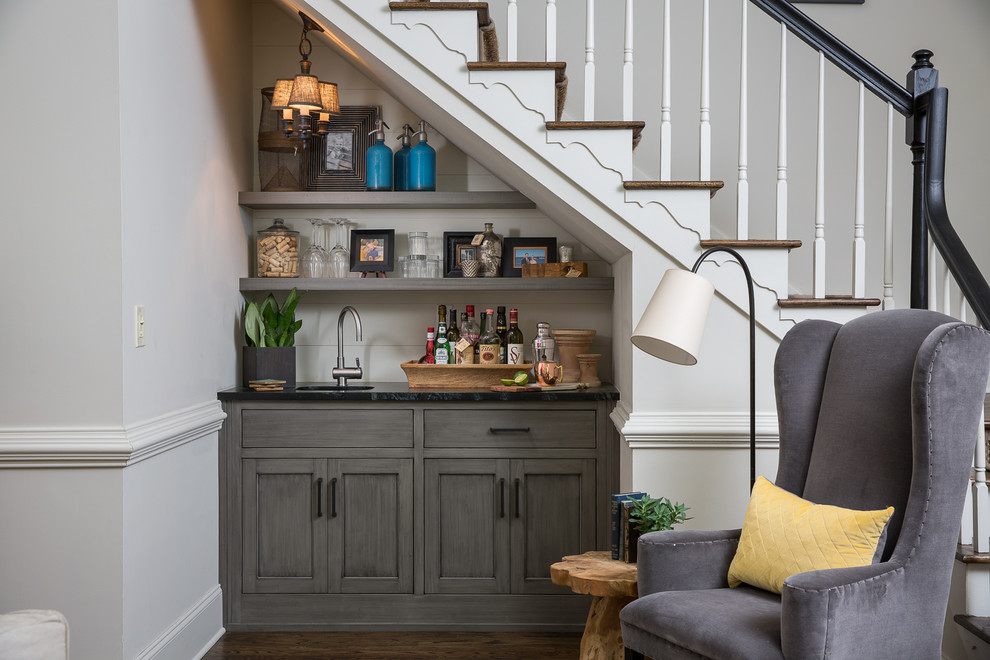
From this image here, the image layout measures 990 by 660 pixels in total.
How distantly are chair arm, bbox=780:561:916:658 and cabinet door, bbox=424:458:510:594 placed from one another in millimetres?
1482

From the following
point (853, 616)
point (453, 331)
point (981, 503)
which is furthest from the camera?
point (453, 331)

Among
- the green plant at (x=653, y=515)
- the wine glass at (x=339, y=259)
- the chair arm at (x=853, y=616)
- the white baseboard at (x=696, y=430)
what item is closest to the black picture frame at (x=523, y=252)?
the wine glass at (x=339, y=259)

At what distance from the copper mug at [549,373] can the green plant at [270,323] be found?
102 centimetres

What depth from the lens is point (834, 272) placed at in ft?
11.4

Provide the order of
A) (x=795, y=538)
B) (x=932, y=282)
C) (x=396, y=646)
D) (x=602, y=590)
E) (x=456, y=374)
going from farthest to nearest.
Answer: (x=456, y=374) → (x=396, y=646) → (x=932, y=282) → (x=602, y=590) → (x=795, y=538)

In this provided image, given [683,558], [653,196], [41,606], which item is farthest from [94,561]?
[653,196]

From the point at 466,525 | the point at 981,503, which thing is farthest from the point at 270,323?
the point at 981,503

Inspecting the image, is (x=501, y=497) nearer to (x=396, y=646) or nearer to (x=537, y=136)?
(x=396, y=646)

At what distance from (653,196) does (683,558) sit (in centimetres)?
117

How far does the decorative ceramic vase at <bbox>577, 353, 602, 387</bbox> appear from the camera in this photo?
10.4 feet

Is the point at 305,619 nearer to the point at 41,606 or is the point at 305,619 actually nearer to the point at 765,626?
the point at 41,606

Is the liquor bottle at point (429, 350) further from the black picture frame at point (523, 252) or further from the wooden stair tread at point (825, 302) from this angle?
the wooden stair tread at point (825, 302)

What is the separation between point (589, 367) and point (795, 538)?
1.38 m

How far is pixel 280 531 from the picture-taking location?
2.98m
